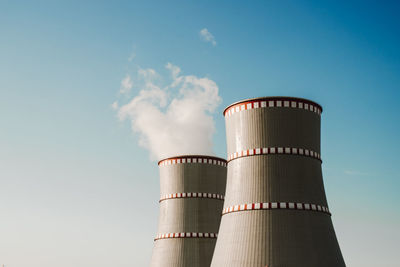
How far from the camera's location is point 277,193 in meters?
16.2

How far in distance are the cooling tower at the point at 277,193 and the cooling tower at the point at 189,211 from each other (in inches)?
258

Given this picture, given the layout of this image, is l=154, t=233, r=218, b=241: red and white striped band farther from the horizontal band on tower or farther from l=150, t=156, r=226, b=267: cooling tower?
the horizontal band on tower

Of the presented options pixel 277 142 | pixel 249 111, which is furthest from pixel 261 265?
pixel 249 111

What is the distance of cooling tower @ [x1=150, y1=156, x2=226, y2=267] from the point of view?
2358 cm

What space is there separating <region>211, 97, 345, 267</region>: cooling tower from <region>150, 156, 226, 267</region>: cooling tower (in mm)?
6556

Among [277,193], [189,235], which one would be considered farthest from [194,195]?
[277,193]

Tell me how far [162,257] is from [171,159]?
493cm

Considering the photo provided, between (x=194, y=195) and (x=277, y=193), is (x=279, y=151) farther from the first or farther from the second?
(x=194, y=195)

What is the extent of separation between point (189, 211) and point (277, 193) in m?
8.56

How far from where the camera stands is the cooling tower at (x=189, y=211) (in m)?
23.6

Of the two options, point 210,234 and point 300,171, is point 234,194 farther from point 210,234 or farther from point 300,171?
point 210,234

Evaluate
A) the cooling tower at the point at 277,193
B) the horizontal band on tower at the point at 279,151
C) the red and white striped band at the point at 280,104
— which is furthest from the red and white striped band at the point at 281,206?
the red and white striped band at the point at 280,104

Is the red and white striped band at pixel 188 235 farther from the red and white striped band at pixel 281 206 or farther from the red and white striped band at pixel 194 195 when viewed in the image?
the red and white striped band at pixel 281 206

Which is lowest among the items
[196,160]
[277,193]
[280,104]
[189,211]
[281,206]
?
[281,206]
